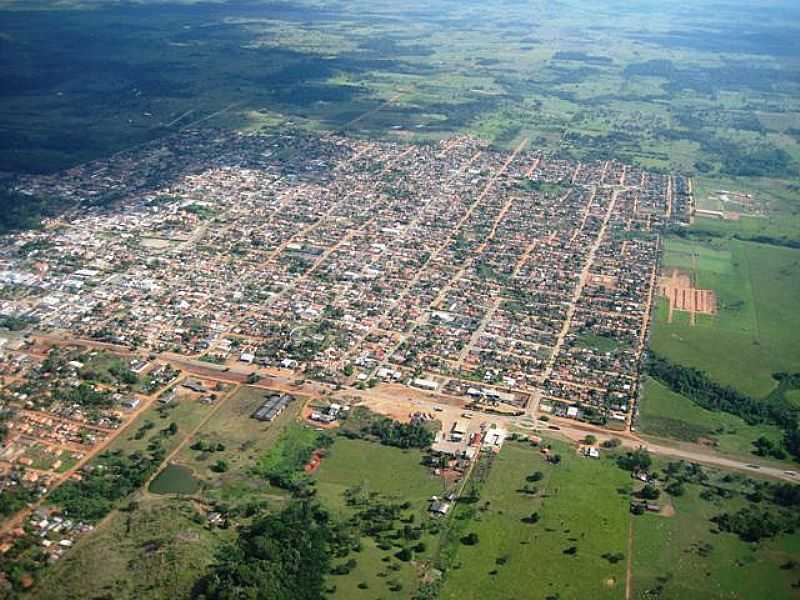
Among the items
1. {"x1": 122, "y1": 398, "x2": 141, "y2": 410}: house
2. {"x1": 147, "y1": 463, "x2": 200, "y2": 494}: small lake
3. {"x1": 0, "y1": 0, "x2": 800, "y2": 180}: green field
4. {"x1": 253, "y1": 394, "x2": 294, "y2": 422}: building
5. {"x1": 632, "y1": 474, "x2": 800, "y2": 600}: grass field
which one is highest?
{"x1": 0, "y1": 0, "x2": 800, "y2": 180}: green field

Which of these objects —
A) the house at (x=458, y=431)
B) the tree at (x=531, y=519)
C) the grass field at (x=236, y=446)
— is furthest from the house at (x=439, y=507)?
the grass field at (x=236, y=446)

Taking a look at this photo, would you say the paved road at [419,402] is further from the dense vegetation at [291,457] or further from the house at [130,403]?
the dense vegetation at [291,457]

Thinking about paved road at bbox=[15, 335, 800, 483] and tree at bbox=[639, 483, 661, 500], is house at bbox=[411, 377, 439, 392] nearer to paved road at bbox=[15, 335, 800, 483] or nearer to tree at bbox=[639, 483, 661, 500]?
paved road at bbox=[15, 335, 800, 483]

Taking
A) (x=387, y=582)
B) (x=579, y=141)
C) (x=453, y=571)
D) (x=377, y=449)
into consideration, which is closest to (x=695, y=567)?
(x=453, y=571)

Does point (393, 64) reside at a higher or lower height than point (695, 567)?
higher

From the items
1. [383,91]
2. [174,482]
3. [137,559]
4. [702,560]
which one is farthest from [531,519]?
[383,91]

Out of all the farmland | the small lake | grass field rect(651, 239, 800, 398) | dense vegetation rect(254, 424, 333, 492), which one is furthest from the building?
grass field rect(651, 239, 800, 398)

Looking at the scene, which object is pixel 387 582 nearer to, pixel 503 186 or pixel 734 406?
pixel 734 406
